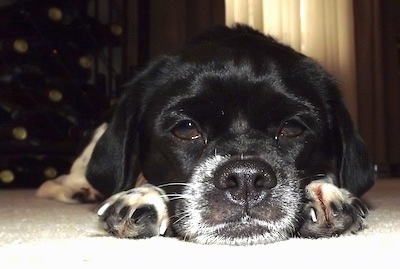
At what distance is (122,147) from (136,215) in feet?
1.36

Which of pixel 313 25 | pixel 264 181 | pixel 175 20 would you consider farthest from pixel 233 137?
pixel 175 20

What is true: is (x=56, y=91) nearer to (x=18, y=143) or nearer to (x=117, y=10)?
(x=18, y=143)

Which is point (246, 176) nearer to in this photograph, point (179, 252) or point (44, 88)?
point (179, 252)

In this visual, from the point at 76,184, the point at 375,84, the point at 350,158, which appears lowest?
the point at 375,84

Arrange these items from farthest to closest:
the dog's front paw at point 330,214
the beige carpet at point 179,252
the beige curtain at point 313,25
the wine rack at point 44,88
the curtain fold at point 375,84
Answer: the curtain fold at point 375,84 < the beige curtain at point 313,25 < the wine rack at point 44,88 < the dog's front paw at point 330,214 < the beige carpet at point 179,252

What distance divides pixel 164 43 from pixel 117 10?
53 cm

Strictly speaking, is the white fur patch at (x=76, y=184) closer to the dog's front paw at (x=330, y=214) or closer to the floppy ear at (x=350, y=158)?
the floppy ear at (x=350, y=158)

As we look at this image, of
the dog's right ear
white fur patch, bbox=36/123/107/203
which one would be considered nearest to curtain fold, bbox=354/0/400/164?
white fur patch, bbox=36/123/107/203

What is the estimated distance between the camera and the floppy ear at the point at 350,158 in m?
1.89

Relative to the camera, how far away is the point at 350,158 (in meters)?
1.89

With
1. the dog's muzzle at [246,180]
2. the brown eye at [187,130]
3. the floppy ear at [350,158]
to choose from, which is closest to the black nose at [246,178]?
the dog's muzzle at [246,180]

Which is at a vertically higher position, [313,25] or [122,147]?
[122,147]

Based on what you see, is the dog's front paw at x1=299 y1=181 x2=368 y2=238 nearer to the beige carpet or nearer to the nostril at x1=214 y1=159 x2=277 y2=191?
the beige carpet

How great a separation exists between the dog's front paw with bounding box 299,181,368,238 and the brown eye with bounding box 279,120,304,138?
172 millimetres
